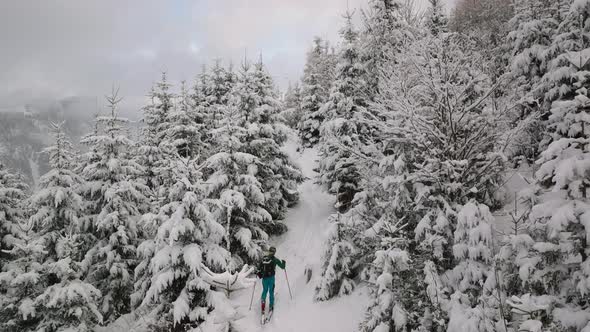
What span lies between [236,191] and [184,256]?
165 inches

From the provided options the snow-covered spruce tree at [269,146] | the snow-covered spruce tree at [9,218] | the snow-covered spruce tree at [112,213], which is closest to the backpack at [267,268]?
the snow-covered spruce tree at [269,146]

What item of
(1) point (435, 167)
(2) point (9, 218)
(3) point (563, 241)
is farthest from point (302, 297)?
(2) point (9, 218)

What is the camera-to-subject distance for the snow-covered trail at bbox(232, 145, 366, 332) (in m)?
A: 10.9

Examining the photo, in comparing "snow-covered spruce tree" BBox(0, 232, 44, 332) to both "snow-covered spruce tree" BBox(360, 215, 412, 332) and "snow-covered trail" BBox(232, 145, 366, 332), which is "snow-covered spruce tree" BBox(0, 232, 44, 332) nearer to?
"snow-covered trail" BBox(232, 145, 366, 332)

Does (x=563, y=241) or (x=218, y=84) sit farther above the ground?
(x=218, y=84)

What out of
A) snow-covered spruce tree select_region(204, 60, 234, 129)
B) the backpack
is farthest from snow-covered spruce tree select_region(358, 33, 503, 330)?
snow-covered spruce tree select_region(204, 60, 234, 129)

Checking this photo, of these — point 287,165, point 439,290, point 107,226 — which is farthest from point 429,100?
point 107,226

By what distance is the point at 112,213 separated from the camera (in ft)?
54.6

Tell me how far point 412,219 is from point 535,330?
5.59 m

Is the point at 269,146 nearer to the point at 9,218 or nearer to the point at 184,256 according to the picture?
the point at 184,256

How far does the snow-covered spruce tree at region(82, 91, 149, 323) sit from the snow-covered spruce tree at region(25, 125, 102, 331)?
104 centimetres

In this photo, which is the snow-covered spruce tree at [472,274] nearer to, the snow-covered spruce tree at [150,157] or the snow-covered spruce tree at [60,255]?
the snow-covered spruce tree at [60,255]

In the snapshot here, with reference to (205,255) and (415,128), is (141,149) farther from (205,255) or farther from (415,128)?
(415,128)

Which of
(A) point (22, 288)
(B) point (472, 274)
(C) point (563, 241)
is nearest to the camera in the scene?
(C) point (563, 241)
